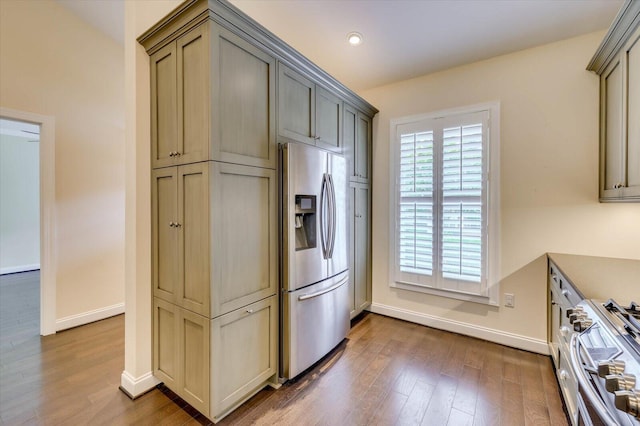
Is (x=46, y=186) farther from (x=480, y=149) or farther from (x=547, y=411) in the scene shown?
(x=547, y=411)

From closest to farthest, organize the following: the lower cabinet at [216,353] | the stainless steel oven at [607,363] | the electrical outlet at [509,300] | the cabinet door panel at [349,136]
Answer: the stainless steel oven at [607,363]
the lower cabinet at [216,353]
the electrical outlet at [509,300]
the cabinet door panel at [349,136]

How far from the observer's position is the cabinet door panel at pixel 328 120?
2.60 metres

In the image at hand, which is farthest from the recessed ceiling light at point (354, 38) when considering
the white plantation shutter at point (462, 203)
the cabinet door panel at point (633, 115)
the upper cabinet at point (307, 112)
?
the cabinet door panel at point (633, 115)

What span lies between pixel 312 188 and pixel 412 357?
5.84 ft

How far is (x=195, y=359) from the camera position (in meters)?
1.78

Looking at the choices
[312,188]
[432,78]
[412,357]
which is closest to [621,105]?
[432,78]

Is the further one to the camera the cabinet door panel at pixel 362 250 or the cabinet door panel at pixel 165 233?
the cabinet door panel at pixel 362 250

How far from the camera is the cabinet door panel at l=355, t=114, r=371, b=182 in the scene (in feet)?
10.8

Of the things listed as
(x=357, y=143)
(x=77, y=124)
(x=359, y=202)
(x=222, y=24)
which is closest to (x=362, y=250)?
(x=359, y=202)

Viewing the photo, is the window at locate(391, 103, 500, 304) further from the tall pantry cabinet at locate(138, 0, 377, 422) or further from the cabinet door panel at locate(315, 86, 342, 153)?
the tall pantry cabinet at locate(138, 0, 377, 422)

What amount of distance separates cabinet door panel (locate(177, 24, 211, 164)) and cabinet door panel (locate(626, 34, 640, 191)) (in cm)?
251

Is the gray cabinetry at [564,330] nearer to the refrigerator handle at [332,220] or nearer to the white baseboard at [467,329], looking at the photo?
the white baseboard at [467,329]

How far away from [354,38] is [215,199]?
2.11m

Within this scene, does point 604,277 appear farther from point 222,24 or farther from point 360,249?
point 222,24
